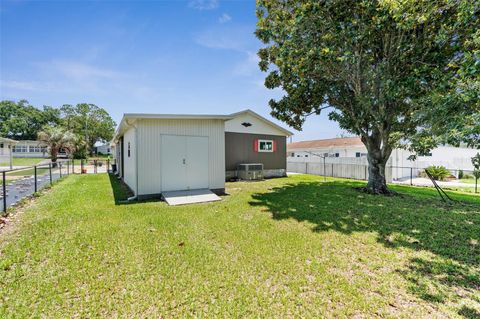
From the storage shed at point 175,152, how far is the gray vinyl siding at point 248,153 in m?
4.47

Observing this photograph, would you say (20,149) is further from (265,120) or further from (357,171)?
(357,171)

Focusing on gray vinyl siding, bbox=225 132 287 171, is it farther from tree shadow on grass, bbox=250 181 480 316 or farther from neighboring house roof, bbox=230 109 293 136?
tree shadow on grass, bbox=250 181 480 316

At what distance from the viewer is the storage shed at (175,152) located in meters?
7.32

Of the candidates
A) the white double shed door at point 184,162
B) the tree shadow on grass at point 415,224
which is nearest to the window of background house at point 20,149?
the white double shed door at point 184,162

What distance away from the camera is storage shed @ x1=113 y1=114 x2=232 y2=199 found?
7324 mm

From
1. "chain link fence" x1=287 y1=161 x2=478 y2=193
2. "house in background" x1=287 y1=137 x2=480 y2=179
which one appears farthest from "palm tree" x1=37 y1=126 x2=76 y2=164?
"chain link fence" x1=287 y1=161 x2=478 y2=193

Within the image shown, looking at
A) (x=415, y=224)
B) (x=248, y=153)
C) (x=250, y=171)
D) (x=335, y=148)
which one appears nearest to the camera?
(x=415, y=224)

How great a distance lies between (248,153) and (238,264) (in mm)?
10733

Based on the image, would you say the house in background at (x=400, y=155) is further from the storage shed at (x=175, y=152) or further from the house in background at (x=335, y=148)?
the storage shed at (x=175, y=152)

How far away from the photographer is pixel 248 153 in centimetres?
1381

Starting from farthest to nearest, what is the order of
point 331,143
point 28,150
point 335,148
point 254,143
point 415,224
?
point 28,150 → point 331,143 → point 335,148 → point 254,143 → point 415,224

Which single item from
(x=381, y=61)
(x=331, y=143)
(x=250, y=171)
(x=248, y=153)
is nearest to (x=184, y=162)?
(x=250, y=171)

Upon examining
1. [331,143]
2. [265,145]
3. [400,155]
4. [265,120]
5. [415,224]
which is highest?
[265,120]

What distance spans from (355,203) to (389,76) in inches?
163
